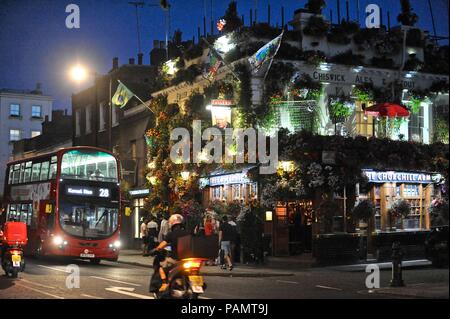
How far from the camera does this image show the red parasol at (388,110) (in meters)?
28.6

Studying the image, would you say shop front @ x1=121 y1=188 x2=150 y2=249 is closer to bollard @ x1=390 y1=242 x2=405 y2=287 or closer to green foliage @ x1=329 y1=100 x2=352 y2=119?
green foliage @ x1=329 y1=100 x2=352 y2=119

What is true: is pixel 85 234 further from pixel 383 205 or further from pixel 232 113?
pixel 383 205

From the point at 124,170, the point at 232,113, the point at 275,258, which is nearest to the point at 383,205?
the point at 275,258

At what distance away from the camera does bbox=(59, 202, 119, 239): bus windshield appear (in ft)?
93.7

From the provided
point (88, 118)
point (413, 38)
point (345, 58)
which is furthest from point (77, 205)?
point (88, 118)

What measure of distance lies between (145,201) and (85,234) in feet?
32.4

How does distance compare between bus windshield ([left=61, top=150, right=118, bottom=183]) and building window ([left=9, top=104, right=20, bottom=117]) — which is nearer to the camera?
bus windshield ([left=61, top=150, right=118, bottom=183])

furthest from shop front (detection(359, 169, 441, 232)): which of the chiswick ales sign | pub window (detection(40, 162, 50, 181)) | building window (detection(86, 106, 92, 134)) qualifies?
building window (detection(86, 106, 92, 134))

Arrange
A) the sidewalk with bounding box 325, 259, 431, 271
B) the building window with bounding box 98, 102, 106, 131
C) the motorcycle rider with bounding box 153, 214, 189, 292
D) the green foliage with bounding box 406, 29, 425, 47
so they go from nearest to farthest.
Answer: the motorcycle rider with bounding box 153, 214, 189, 292, the sidewalk with bounding box 325, 259, 431, 271, the green foliage with bounding box 406, 29, 425, 47, the building window with bounding box 98, 102, 106, 131

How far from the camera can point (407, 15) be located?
33031 mm

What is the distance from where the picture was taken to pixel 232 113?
30719 millimetres

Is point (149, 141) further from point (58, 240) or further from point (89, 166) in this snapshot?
point (58, 240)

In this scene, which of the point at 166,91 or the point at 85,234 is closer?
the point at 85,234

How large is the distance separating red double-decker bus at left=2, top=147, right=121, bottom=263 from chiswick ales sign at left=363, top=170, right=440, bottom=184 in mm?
10087
